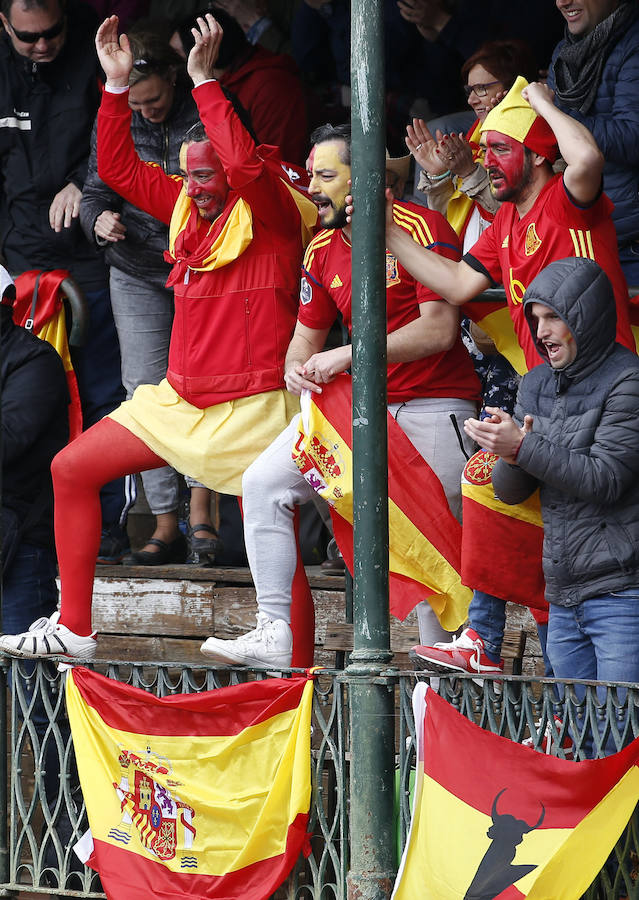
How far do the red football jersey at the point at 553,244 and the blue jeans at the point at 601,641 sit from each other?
78 centimetres

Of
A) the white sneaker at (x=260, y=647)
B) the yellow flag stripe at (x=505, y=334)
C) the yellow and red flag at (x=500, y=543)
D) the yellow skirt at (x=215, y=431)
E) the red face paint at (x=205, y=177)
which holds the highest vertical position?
the red face paint at (x=205, y=177)

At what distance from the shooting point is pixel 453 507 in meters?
5.03

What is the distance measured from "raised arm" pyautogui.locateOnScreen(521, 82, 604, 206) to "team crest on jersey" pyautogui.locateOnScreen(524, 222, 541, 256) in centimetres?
18

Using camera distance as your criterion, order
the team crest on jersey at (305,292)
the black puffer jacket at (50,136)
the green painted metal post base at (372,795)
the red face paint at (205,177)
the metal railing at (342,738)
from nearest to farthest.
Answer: the metal railing at (342,738) → the green painted metal post base at (372,795) → the team crest on jersey at (305,292) → the red face paint at (205,177) → the black puffer jacket at (50,136)

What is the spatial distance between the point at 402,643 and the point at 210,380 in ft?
4.65

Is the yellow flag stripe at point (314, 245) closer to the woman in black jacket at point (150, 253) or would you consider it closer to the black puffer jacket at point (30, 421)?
the woman in black jacket at point (150, 253)

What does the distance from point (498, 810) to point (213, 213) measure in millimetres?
2420

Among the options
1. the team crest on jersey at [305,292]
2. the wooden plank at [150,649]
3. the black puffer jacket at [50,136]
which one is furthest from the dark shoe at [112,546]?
the team crest on jersey at [305,292]

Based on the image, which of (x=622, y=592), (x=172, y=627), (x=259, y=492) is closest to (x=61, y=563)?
(x=259, y=492)

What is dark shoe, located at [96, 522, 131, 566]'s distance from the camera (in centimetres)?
680

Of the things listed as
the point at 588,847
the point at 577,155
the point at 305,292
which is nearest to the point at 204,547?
the point at 305,292

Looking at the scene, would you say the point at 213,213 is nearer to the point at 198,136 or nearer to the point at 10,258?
the point at 198,136

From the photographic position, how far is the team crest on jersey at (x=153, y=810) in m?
4.71

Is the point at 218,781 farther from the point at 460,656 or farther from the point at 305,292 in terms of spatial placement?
the point at 305,292
